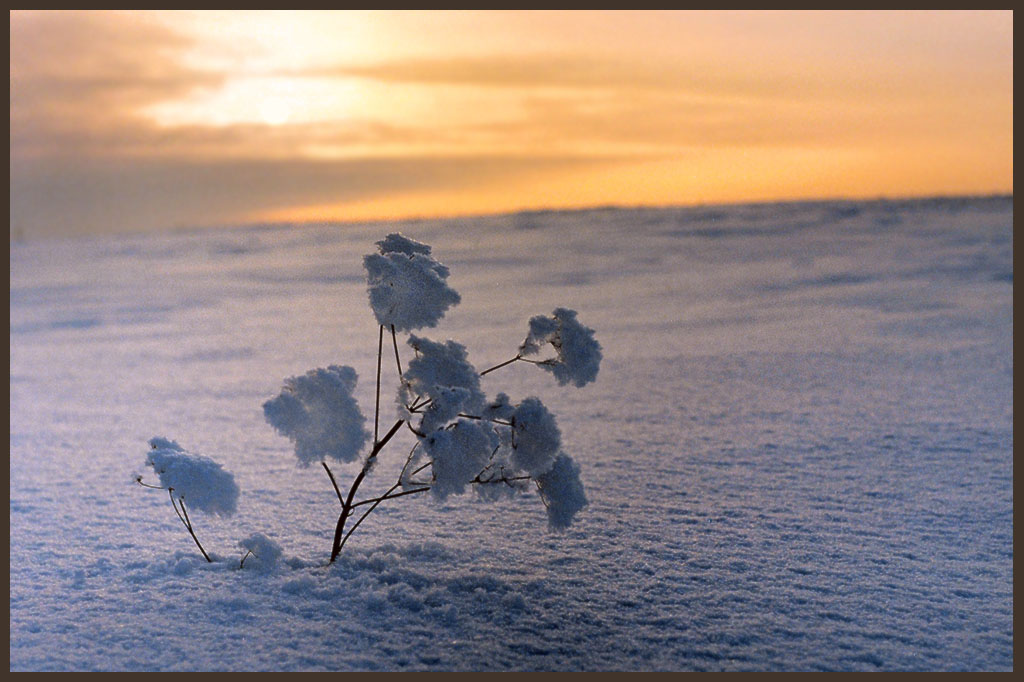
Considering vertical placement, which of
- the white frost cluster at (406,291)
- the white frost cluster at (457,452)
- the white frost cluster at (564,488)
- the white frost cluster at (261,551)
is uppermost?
Answer: the white frost cluster at (406,291)

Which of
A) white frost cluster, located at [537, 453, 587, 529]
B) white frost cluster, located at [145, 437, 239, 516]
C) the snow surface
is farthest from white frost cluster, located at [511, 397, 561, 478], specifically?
white frost cluster, located at [145, 437, 239, 516]

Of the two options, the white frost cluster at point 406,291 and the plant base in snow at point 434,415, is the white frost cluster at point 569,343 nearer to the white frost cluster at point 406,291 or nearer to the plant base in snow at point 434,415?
the plant base in snow at point 434,415

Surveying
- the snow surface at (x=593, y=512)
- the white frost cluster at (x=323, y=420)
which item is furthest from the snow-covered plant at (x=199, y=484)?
the white frost cluster at (x=323, y=420)

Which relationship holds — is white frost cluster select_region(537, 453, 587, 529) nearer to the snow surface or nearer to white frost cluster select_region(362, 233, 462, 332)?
the snow surface

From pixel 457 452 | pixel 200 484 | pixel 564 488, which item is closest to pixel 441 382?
pixel 457 452

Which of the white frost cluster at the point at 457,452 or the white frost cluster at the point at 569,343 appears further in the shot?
the white frost cluster at the point at 569,343

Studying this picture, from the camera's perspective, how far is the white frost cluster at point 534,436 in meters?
2.99

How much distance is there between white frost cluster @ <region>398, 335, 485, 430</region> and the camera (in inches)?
116

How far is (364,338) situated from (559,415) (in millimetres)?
3858

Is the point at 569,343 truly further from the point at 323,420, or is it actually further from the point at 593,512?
the point at 593,512

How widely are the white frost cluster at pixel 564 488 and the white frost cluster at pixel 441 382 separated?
14.4 inches

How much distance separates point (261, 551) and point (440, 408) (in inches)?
39.9

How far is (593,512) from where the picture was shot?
13.6 feet

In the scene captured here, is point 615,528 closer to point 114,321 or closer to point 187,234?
point 114,321
